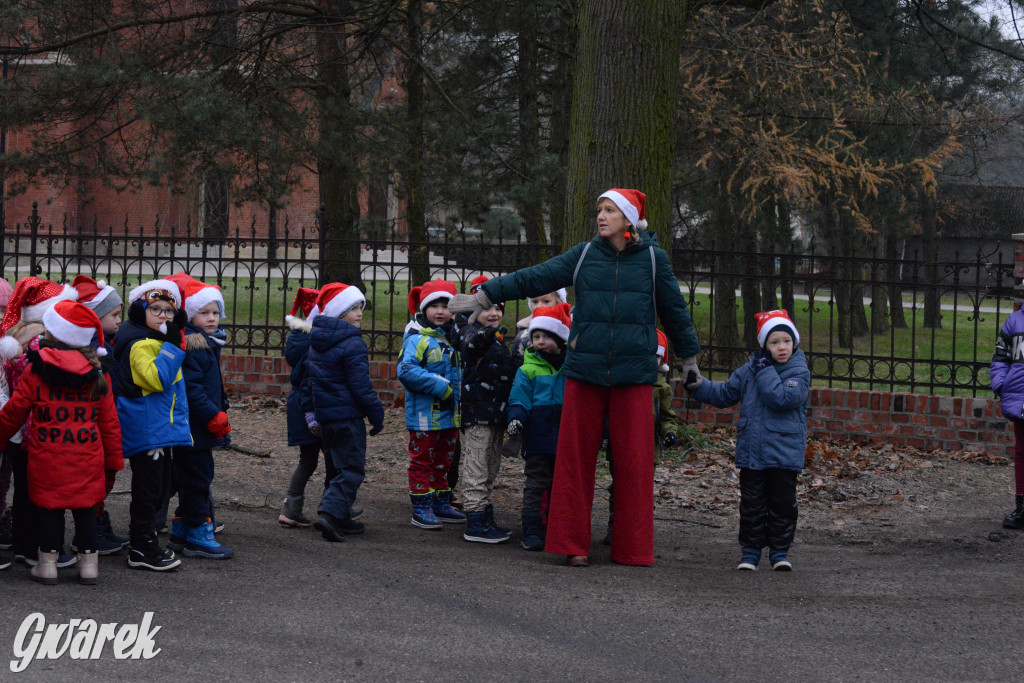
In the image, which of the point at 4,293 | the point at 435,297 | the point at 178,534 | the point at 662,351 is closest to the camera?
the point at 4,293

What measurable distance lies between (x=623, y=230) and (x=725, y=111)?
8453 mm

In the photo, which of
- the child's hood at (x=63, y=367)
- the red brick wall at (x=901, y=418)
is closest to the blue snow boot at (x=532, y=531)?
the child's hood at (x=63, y=367)

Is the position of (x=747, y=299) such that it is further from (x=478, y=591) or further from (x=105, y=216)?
(x=105, y=216)

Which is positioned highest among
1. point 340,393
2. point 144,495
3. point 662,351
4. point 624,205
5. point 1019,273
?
point 624,205

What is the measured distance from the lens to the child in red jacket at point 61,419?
15.7 ft

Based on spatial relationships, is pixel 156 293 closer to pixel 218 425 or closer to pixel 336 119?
pixel 218 425

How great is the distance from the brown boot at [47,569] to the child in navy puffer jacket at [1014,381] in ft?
18.2

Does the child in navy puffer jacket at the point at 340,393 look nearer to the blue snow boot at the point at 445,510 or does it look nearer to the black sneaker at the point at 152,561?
the blue snow boot at the point at 445,510

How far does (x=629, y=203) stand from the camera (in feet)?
18.1

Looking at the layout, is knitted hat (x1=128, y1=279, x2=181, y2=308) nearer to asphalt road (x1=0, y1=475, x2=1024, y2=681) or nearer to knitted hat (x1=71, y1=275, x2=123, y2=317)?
knitted hat (x1=71, y1=275, x2=123, y2=317)

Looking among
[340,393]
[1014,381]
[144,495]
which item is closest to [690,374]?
[340,393]

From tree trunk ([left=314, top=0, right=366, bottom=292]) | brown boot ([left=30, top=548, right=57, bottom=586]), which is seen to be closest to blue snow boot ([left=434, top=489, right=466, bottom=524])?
brown boot ([left=30, top=548, right=57, bottom=586])

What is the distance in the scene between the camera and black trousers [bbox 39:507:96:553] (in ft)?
16.0

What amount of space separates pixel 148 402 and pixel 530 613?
2.12 m
